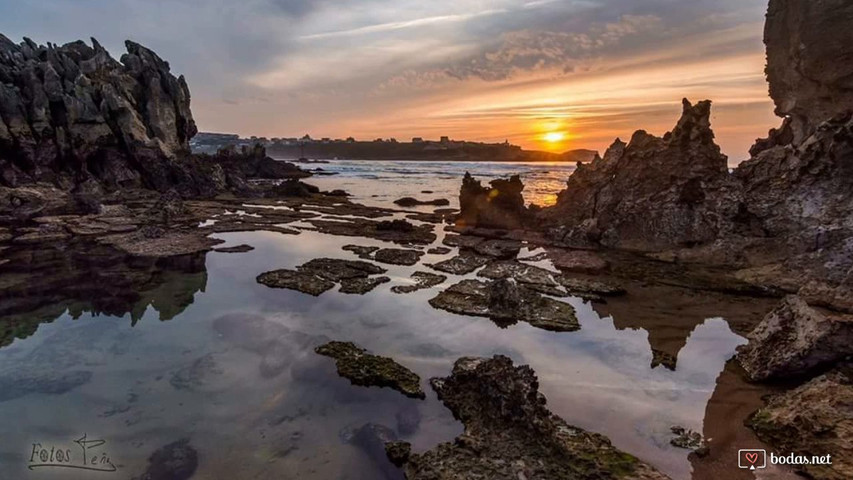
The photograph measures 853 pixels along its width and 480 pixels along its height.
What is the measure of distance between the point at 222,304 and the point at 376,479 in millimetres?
12090

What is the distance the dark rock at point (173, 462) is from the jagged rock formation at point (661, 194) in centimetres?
2680

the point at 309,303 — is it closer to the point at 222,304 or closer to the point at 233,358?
the point at 222,304

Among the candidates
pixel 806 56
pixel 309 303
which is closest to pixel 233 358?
pixel 309 303

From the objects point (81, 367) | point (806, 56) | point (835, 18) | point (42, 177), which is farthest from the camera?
point (42, 177)

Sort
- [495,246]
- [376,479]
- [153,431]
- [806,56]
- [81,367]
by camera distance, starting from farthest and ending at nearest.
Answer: [806,56], [495,246], [81,367], [153,431], [376,479]

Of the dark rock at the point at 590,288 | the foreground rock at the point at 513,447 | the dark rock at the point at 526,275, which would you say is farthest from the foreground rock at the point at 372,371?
the dark rock at the point at 590,288

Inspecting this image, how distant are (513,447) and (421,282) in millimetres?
12846

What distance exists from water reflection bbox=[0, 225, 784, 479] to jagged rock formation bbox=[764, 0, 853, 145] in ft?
87.2

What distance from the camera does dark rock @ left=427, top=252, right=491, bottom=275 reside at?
2294 centimetres

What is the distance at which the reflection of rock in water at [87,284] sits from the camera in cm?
1628

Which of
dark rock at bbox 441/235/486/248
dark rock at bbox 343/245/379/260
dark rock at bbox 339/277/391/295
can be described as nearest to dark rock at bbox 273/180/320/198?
dark rock at bbox 441/235/486/248

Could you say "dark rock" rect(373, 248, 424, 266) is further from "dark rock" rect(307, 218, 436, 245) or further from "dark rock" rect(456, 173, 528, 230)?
"dark rock" rect(456, 173, 528, 230)

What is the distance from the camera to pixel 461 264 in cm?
2408

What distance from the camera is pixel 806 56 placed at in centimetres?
3353
